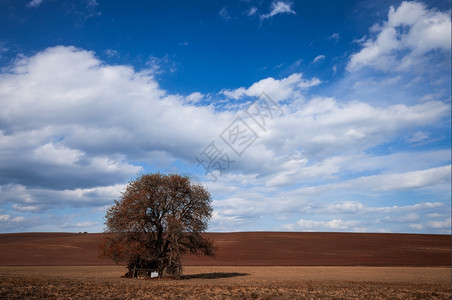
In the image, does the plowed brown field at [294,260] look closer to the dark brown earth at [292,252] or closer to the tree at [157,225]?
the dark brown earth at [292,252]

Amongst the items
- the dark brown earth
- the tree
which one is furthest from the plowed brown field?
the tree

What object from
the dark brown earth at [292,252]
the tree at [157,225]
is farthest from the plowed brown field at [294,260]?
the tree at [157,225]

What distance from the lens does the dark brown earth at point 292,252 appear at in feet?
210

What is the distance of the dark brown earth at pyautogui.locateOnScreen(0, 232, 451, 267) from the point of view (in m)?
64.0

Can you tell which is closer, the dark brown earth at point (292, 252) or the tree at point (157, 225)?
the tree at point (157, 225)

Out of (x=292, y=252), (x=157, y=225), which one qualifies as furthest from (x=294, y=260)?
(x=157, y=225)

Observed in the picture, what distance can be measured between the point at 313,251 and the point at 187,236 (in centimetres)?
5959

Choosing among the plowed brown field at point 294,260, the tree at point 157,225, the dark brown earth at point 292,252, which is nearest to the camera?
the tree at point 157,225

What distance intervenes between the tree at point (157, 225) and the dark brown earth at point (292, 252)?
30.8 metres

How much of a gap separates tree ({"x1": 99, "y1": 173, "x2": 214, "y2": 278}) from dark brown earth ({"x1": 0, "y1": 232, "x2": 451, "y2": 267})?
30.8 m

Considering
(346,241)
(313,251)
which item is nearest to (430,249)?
(346,241)

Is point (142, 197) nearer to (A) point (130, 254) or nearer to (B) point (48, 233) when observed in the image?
(A) point (130, 254)

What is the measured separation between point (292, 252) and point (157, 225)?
191ft

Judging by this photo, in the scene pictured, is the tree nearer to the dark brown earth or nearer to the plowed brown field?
the plowed brown field
